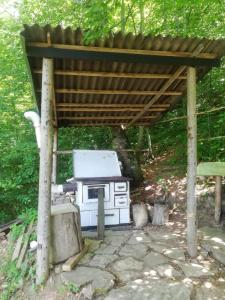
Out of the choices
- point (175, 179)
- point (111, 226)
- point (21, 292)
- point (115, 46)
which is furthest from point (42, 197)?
point (175, 179)

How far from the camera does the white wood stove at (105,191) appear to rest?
19.5ft

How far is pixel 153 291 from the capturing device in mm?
3396

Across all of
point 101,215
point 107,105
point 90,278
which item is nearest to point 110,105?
point 107,105

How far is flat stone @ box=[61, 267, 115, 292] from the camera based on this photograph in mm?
3551

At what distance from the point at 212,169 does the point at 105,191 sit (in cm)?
219

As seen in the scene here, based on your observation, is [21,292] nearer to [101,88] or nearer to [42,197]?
[42,197]

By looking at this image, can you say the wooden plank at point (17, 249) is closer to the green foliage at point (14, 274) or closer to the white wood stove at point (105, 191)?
the green foliage at point (14, 274)

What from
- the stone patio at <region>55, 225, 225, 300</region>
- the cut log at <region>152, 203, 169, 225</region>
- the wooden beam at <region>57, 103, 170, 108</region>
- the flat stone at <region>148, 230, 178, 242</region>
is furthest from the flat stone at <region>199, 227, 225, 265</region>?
the wooden beam at <region>57, 103, 170, 108</region>

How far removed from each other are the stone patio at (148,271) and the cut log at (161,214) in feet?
2.92

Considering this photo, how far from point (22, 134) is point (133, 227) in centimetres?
594

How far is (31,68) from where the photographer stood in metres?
4.27

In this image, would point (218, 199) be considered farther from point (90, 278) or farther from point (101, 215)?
point (90, 278)

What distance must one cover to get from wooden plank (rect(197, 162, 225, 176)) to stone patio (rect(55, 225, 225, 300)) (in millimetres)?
1073

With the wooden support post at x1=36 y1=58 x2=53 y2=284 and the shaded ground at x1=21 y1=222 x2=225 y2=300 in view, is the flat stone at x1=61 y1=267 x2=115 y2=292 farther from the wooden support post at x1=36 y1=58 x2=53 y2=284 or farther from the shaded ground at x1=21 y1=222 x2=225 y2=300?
the wooden support post at x1=36 y1=58 x2=53 y2=284
